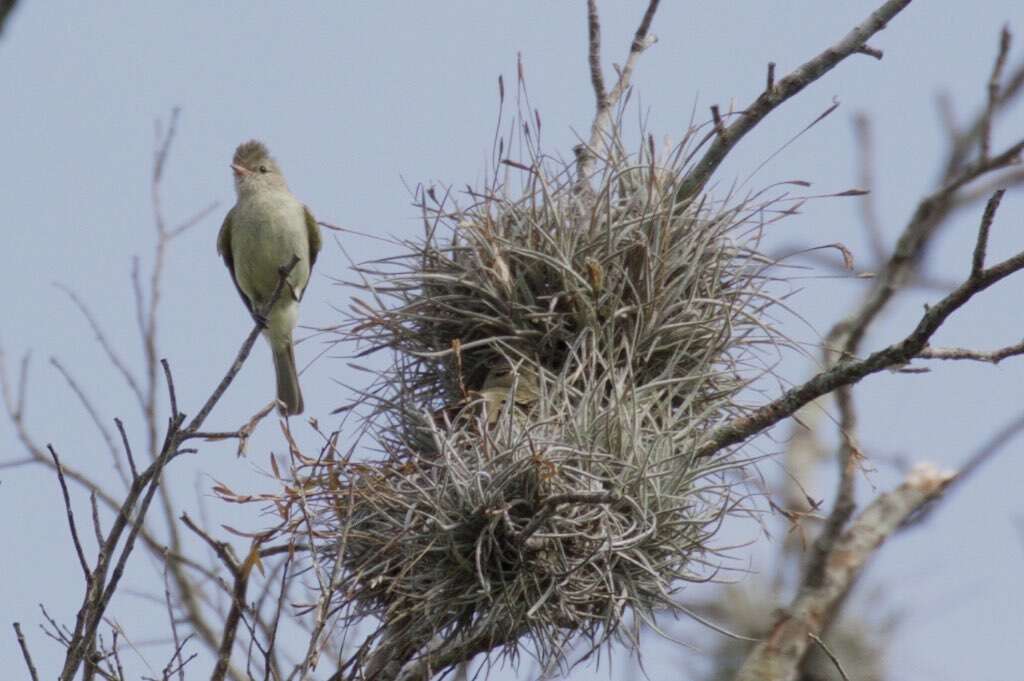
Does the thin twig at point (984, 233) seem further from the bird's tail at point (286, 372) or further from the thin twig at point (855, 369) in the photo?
the bird's tail at point (286, 372)

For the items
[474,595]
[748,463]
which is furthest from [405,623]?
[748,463]

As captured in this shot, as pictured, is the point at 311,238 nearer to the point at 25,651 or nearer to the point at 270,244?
the point at 270,244

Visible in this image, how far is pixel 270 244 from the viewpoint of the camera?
6.25m

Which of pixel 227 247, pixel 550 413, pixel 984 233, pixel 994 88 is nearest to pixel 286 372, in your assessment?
pixel 227 247

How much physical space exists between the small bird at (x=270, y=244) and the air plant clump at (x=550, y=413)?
6.20ft

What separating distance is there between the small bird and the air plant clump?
1.89 meters

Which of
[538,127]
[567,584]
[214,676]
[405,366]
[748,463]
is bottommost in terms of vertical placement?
[214,676]

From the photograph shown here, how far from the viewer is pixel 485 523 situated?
3742mm

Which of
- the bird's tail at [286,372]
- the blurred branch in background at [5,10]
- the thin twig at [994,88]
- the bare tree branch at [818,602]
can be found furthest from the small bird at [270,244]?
the blurred branch in background at [5,10]

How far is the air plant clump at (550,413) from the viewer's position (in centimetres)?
376

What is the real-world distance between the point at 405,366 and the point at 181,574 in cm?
227

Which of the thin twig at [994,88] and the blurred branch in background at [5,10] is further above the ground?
the thin twig at [994,88]

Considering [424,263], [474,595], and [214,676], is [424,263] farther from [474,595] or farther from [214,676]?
[214,676]

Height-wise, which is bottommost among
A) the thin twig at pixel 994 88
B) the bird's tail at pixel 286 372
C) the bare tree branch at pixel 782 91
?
the thin twig at pixel 994 88
